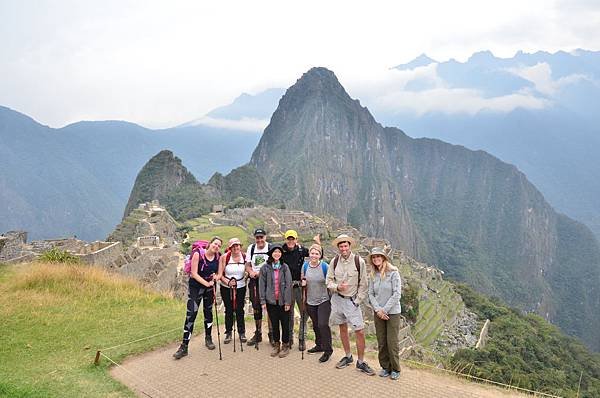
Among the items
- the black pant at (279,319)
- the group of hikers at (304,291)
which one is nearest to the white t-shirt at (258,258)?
the group of hikers at (304,291)

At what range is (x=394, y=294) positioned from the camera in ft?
18.1

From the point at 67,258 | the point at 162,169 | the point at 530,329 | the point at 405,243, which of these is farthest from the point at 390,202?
the point at 67,258

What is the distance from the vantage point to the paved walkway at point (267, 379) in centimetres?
524

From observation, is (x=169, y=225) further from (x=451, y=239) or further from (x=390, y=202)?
(x=451, y=239)

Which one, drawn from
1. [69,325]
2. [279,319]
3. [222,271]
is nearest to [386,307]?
[279,319]

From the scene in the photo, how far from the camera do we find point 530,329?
125 ft

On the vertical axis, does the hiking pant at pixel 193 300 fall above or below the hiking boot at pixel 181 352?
above

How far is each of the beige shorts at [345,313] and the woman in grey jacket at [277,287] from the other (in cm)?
66

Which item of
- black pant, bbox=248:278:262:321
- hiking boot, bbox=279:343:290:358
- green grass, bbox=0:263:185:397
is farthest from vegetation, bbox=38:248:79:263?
hiking boot, bbox=279:343:290:358

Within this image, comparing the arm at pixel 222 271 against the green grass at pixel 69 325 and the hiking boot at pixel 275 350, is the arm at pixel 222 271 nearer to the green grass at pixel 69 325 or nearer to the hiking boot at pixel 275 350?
the hiking boot at pixel 275 350

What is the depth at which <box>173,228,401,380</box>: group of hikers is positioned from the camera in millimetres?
5637

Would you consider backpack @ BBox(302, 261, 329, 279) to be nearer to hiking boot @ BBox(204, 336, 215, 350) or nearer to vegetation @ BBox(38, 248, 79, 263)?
hiking boot @ BBox(204, 336, 215, 350)

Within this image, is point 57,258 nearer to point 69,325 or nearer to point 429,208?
point 69,325

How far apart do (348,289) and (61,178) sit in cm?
12849
